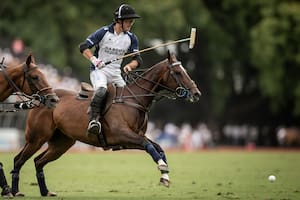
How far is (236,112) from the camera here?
151ft

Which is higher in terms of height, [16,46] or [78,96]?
[16,46]

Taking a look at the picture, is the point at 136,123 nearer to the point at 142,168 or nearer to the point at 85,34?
the point at 142,168

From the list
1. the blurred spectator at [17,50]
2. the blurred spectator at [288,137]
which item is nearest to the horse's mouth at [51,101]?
the blurred spectator at [17,50]

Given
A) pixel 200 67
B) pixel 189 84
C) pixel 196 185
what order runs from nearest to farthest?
1. pixel 189 84
2. pixel 196 185
3. pixel 200 67

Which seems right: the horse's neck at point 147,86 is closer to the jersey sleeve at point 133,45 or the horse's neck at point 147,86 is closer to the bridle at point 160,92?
the bridle at point 160,92

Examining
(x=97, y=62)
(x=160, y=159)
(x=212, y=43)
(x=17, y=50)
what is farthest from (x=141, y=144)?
(x=212, y=43)

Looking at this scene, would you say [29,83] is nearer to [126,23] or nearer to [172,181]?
[126,23]

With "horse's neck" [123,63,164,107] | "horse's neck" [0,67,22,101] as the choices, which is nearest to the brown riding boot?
"horse's neck" [123,63,164,107]

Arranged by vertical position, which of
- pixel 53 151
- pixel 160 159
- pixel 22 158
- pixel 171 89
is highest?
pixel 171 89

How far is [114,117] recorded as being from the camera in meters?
12.8

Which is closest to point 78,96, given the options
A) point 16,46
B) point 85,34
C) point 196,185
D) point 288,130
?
point 196,185

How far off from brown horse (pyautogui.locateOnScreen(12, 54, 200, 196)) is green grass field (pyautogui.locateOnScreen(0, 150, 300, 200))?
2.54ft

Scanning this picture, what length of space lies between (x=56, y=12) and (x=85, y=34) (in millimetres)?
2523

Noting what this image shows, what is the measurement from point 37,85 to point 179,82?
2.20 metres
